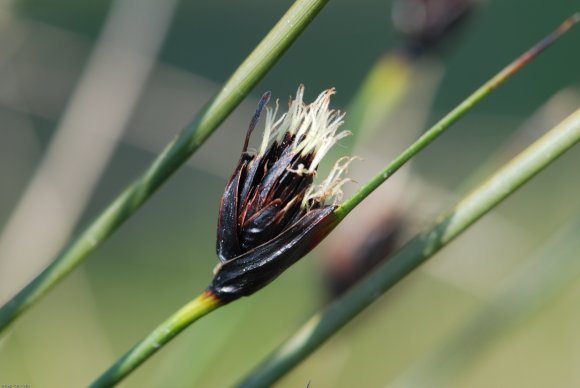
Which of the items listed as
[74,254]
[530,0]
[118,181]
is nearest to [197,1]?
[118,181]

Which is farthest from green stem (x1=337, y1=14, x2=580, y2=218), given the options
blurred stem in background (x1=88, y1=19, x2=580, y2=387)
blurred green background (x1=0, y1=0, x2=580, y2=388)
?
blurred green background (x1=0, y1=0, x2=580, y2=388)

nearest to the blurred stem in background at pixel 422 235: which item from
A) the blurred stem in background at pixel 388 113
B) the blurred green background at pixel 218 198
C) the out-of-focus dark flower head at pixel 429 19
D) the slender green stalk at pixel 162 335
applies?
the slender green stalk at pixel 162 335

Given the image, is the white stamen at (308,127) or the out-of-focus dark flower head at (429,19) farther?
the out-of-focus dark flower head at (429,19)

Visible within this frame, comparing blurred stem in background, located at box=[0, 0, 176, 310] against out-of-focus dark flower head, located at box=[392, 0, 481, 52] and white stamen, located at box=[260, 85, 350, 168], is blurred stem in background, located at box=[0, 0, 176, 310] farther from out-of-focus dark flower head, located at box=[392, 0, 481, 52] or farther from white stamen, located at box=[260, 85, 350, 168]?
white stamen, located at box=[260, 85, 350, 168]

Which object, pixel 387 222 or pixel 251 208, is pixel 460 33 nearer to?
pixel 387 222

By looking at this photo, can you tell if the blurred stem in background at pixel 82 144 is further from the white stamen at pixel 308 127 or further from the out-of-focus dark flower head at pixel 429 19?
the white stamen at pixel 308 127
